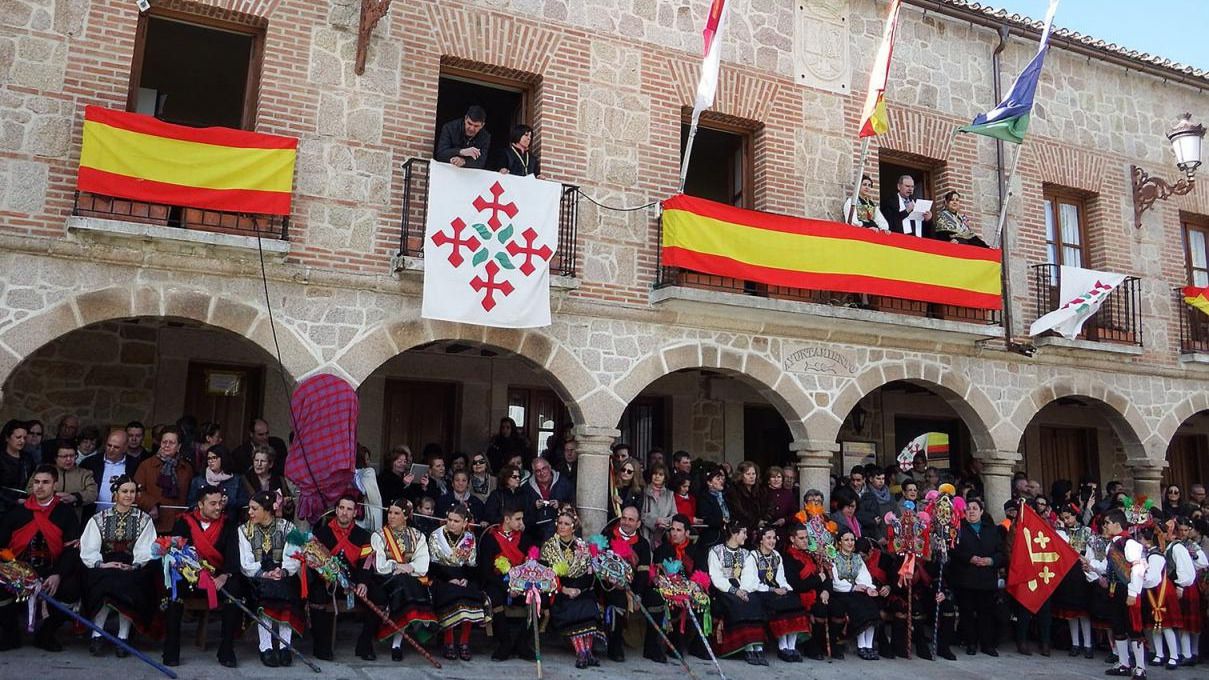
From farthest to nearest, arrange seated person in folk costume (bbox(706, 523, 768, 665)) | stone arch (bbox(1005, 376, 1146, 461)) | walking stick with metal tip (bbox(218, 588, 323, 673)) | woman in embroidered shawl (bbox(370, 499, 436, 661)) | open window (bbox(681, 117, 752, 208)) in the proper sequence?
1. stone arch (bbox(1005, 376, 1146, 461))
2. open window (bbox(681, 117, 752, 208))
3. seated person in folk costume (bbox(706, 523, 768, 665))
4. woman in embroidered shawl (bbox(370, 499, 436, 661))
5. walking stick with metal tip (bbox(218, 588, 323, 673))

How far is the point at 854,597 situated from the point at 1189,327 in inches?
274

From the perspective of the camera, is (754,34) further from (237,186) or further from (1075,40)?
(237,186)

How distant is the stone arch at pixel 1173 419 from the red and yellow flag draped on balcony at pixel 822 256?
3047 mm

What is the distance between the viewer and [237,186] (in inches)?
295

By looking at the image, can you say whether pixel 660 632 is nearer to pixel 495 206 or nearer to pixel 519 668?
pixel 519 668

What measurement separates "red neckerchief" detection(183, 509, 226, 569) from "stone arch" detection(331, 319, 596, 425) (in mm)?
1614

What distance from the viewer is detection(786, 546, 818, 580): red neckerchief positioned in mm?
8055

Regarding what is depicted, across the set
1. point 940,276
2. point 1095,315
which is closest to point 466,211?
point 940,276

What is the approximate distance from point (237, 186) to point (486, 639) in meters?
4.08

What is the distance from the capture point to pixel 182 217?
7.61m

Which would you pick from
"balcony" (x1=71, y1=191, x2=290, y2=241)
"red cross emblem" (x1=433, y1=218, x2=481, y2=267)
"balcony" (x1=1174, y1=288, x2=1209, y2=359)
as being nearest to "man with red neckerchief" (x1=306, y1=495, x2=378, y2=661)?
"red cross emblem" (x1=433, y1=218, x2=481, y2=267)

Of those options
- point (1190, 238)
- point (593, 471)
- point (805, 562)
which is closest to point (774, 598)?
point (805, 562)

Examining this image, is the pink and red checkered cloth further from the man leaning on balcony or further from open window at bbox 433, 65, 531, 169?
open window at bbox 433, 65, 531, 169

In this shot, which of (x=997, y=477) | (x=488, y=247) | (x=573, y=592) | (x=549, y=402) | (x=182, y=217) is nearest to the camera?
(x=573, y=592)
